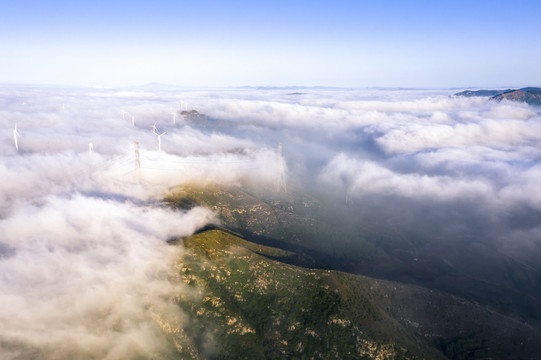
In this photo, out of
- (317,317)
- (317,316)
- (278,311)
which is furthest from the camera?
(278,311)

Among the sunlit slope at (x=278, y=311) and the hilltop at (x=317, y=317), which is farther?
the hilltop at (x=317, y=317)

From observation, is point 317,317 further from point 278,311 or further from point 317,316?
point 278,311

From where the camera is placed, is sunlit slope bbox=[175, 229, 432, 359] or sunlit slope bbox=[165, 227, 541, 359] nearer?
sunlit slope bbox=[175, 229, 432, 359]

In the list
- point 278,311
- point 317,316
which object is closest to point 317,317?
point 317,316

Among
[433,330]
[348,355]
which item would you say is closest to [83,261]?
[348,355]

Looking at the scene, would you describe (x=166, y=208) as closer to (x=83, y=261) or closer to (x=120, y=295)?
(x=83, y=261)

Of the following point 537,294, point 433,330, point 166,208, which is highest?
point 166,208

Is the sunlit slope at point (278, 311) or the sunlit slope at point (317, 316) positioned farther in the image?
the sunlit slope at point (317, 316)

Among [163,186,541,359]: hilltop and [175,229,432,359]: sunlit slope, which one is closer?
[175,229,432,359]: sunlit slope
